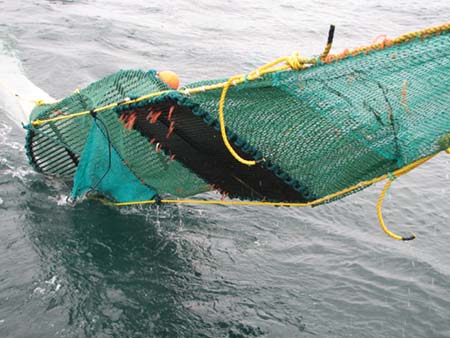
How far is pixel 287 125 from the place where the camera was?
4289mm

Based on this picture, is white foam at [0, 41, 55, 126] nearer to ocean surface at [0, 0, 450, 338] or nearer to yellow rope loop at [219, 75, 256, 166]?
ocean surface at [0, 0, 450, 338]

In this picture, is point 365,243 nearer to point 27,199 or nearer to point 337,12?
point 27,199

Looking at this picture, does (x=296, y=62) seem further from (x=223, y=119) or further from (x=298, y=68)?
(x=223, y=119)

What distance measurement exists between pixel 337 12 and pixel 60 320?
51.5ft

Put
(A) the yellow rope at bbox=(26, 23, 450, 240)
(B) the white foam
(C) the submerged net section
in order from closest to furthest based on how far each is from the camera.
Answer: (A) the yellow rope at bbox=(26, 23, 450, 240)
(C) the submerged net section
(B) the white foam

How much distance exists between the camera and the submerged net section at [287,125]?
384 centimetres

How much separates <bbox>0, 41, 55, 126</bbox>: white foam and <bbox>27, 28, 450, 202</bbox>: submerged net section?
5.85ft

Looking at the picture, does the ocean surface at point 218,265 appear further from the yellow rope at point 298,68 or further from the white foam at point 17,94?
the yellow rope at point 298,68

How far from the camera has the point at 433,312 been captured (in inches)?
200

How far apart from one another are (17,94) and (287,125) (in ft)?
15.4

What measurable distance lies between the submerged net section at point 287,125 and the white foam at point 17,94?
1.78m

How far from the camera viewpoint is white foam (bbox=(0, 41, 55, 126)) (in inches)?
280

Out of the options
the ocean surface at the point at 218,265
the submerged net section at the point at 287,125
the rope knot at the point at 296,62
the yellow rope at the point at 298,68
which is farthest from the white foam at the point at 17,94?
the rope knot at the point at 296,62

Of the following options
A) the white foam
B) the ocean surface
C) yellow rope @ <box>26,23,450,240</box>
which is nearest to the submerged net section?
yellow rope @ <box>26,23,450,240</box>
